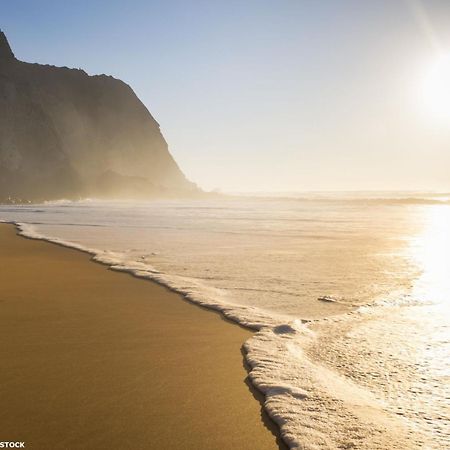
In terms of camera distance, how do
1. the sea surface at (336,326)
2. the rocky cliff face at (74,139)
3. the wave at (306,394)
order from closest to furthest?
the wave at (306,394) < the sea surface at (336,326) < the rocky cliff face at (74,139)

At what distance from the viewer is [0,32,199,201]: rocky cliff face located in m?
85.1

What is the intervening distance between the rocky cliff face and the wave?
80487 millimetres

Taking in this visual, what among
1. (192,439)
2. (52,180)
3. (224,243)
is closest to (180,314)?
(192,439)

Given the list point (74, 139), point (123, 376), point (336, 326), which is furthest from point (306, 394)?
point (74, 139)

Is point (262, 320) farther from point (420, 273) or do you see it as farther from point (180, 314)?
point (420, 273)

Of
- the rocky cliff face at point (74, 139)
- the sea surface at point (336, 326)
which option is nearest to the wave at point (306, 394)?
the sea surface at point (336, 326)

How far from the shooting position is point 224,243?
13578mm

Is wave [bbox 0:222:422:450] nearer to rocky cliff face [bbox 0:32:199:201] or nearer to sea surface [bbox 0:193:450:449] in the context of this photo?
sea surface [bbox 0:193:450:449]

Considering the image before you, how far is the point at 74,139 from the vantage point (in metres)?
114

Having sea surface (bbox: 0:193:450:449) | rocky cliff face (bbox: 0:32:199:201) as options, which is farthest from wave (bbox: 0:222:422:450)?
rocky cliff face (bbox: 0:32:199:201)

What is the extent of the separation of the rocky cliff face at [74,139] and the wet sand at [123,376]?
78.8m

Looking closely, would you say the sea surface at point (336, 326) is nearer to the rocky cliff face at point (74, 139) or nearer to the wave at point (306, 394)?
the wave at point (306, 394)

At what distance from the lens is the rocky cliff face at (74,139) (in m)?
85.1

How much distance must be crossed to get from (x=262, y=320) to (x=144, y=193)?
10844 cm
